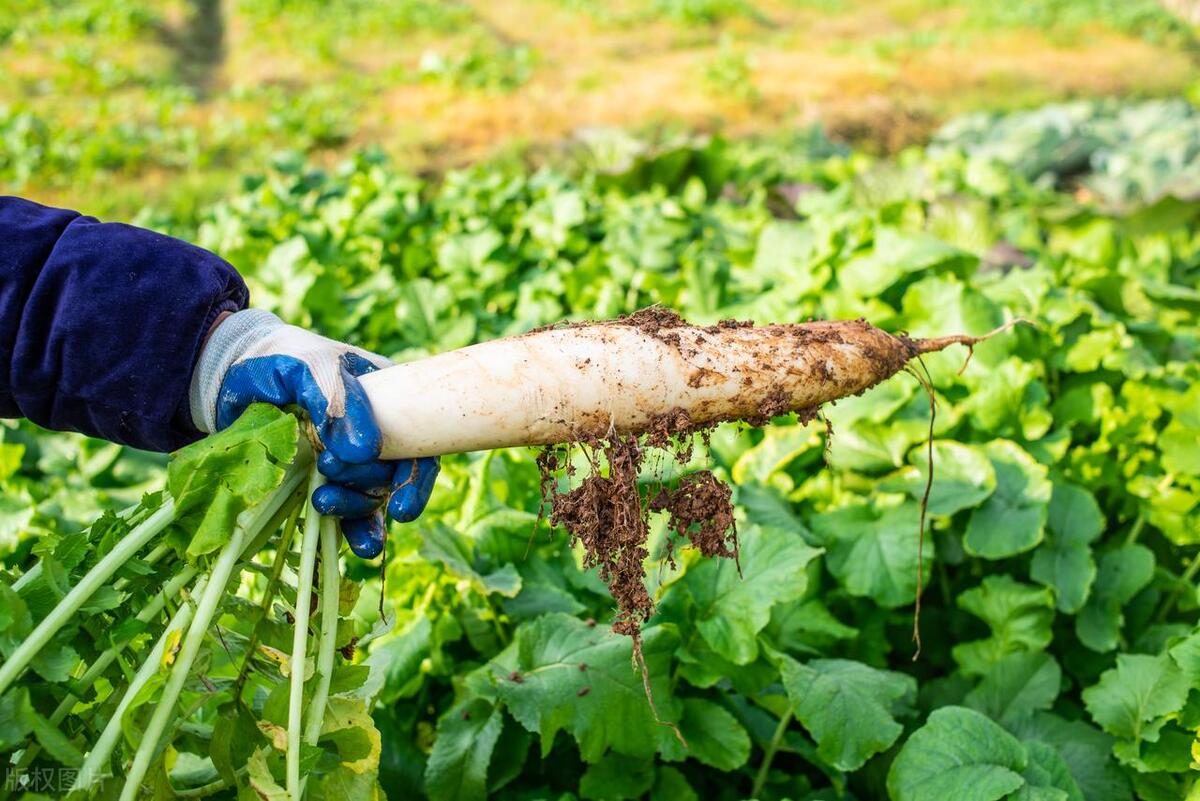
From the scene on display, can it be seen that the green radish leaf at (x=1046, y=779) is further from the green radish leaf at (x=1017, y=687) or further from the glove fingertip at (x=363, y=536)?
the glove fingertip at (x=363, y=536)

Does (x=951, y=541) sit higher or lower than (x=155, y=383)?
lower

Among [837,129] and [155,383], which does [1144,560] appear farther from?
[837,129]

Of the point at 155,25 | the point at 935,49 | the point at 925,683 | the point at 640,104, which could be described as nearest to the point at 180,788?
the point at 925,683

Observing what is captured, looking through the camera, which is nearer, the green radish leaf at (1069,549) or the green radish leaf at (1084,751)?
the green radish leaf at (1084,751)

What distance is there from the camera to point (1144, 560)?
9.58 ft

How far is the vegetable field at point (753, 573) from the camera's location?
1820mm

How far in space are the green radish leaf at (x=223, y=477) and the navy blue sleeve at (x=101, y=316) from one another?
407 mm

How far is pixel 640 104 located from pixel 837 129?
212cm

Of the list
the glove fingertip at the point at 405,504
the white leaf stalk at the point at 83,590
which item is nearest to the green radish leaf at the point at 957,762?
the glove fingertip at the point at 405,504

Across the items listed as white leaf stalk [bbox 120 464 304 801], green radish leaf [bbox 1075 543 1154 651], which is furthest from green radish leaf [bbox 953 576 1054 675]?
white leaf stalk [bbox 120 464 304 801]

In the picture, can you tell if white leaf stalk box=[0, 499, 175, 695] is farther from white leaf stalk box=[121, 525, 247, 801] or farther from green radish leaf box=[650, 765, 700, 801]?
green radish leaf box=[650, 765, 700, 801]

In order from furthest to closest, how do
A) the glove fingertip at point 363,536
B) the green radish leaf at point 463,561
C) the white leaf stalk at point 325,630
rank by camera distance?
1. the green radish leaf at point 463,561
2. the glove fingertip at point 363,536
3. the white leaf stalk at point 325,630

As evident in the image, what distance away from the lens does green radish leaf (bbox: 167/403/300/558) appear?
5.35 ft

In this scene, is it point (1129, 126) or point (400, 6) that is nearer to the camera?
point (1129, 126)
